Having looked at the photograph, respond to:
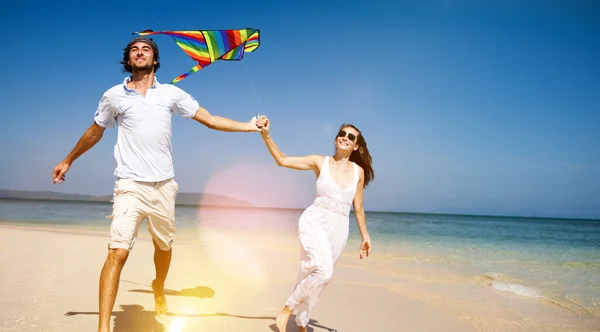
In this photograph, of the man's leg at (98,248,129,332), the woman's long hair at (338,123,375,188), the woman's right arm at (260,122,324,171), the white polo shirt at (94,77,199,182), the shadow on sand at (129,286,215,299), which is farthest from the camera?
the shadow on sand at (129,286,215,299)

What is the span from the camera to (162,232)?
13.9 feet

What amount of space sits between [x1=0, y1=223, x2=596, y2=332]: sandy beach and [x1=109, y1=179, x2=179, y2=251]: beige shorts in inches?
46.6

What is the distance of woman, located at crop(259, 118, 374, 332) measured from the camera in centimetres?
427

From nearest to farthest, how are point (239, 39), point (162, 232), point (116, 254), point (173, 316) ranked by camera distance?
point (116, 254) < point (162, 232) < point (173, 316) < point (239, 39)

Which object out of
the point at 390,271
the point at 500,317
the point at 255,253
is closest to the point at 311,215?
the point at 500,317

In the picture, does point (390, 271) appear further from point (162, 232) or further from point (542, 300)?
point (162, 232)

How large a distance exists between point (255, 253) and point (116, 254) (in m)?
8.57

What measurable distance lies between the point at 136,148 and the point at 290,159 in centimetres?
163

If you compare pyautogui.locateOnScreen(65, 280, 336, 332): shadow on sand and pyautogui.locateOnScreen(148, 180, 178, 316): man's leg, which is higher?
pyautogui.locateOnScreen(148, 180, 178, 316): man's leg

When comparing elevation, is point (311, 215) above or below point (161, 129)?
below

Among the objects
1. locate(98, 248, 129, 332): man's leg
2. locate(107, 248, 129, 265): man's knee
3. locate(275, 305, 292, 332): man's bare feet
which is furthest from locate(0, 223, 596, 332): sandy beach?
locate(107, 248, 129, 265): man's knee

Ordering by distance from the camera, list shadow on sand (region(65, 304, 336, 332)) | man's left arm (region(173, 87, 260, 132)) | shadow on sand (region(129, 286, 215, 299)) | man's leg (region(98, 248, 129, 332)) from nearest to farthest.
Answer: man's leg (region(98, 248, 129, 332)) → man's left arm (region(173, 87, 260, 132)) → shadow on sand (region(65, 304, 336, 332)) → shadow on sand (region(129, 286, 215, 299))

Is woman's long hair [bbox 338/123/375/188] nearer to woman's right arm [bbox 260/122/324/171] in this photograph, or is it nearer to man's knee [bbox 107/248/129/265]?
woman's right arm [bbox 260/122/324/171]

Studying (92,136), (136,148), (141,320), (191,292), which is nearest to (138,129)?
(136,148)
